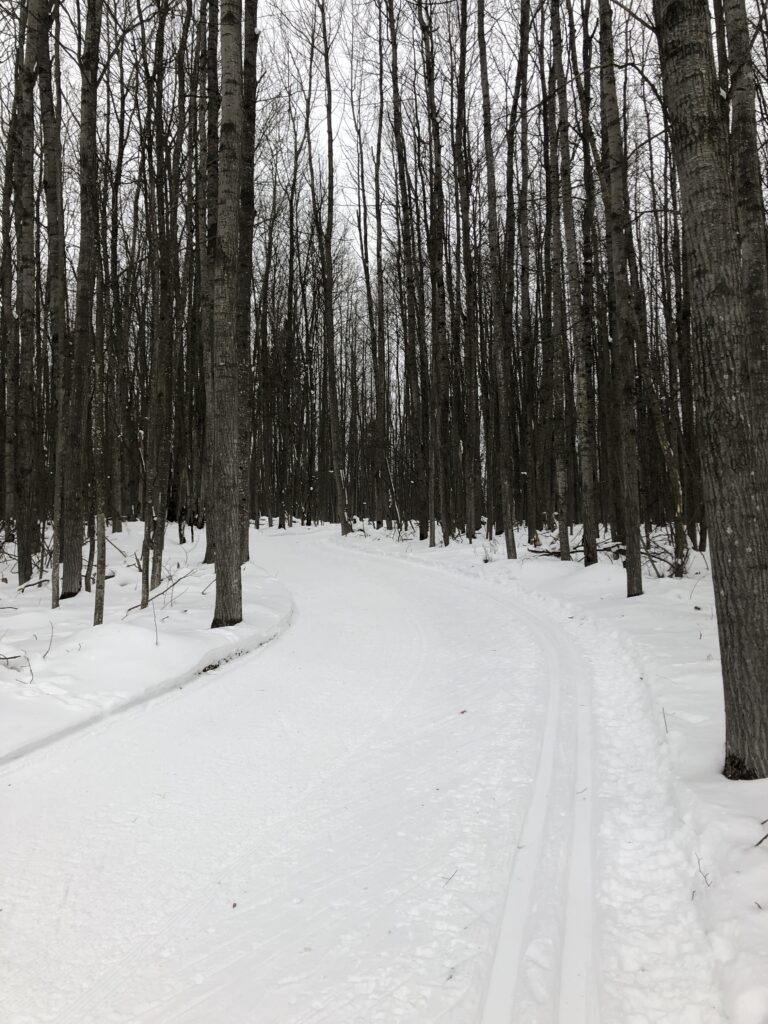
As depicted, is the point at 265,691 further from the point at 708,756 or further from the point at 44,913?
the point at 708,756

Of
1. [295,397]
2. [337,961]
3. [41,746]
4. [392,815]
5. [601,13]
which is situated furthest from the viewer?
[295,397]

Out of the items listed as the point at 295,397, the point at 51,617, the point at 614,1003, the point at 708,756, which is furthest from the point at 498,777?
the point at 295,397

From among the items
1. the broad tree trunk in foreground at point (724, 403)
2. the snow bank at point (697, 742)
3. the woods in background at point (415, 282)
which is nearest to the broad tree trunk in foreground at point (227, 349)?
the woods in background at point (415, 282)

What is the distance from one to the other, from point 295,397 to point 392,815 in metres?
29.6

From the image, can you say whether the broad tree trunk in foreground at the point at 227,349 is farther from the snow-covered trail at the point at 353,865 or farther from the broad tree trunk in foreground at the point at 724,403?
the broad tree trunk in foreground at the point at 724,403

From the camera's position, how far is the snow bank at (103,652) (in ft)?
15.4

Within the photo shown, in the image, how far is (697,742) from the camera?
4.00 metres

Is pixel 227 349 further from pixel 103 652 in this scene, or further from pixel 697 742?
pixel 697 742

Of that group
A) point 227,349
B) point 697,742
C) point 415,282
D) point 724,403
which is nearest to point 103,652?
point 227,349

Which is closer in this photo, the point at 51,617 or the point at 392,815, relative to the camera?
the point at 392,815

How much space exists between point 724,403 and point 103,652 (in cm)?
541

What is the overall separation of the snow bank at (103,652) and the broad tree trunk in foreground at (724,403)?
4.39 meters

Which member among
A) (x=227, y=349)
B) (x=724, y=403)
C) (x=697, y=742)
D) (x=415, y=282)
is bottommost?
(x=697, y=742)

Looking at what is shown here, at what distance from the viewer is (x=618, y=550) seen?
13125mm
